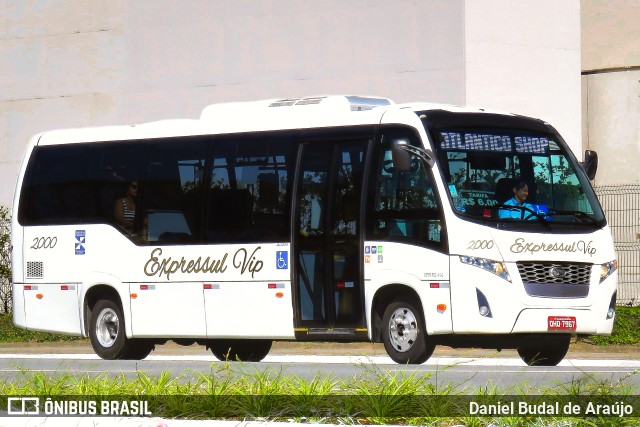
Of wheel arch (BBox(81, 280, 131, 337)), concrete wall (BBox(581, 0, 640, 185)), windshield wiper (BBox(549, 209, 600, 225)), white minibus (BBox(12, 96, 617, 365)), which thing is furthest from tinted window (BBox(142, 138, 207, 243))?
concrete wall (BBox(581, 0, 640, 185))

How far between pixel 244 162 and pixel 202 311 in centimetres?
207

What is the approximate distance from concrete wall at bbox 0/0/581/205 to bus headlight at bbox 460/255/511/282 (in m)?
12.6

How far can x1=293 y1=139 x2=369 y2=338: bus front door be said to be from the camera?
1811 centimetres

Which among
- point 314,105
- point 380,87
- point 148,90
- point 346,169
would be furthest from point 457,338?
point 148,90

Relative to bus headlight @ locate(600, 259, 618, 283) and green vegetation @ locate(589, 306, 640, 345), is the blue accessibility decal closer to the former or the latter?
bus headlight @ locate(600, 259, 618, 283)

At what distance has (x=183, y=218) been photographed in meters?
20.3

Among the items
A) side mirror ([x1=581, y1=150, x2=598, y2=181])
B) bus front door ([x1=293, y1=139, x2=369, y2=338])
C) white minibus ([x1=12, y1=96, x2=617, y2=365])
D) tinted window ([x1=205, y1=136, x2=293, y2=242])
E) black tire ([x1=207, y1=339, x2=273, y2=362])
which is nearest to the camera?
white minibus ([x1=12, y1=96, x2=617, y2=365])

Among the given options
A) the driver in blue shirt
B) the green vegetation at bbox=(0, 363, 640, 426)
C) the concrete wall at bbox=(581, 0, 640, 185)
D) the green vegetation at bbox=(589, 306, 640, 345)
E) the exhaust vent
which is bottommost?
the green vegetation at bbox=(589, 306, 640, 345)

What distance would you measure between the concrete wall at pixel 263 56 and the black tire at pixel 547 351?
10.8 metres

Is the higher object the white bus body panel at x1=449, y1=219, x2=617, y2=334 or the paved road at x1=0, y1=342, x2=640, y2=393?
the white bus body panel at x1=449, y1=219, x2=617, y2=334

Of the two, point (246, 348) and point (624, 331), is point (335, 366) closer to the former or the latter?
point (246, 348)

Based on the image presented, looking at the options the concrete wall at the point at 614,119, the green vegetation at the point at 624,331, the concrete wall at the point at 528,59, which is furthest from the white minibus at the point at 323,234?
the concrete wall at the point at 614,119

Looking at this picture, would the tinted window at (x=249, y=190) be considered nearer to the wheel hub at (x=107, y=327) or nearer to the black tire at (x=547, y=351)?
the wheel hub at (x=107, y=327)

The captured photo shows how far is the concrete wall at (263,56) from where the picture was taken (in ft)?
98.4
